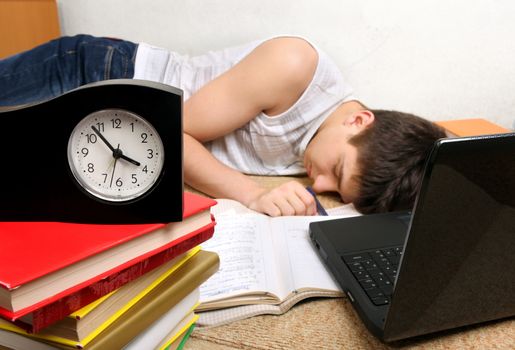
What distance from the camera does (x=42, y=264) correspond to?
15.0 inches

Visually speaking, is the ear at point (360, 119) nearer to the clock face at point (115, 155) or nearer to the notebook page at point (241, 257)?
the notebook page at point (241, 257)

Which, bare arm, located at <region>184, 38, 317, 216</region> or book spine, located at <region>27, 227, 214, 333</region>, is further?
bare arm, located at <region>184, 38, 317, 216</region>

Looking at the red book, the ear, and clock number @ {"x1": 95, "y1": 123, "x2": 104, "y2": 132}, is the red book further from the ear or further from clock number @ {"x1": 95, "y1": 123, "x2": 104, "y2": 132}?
the ear

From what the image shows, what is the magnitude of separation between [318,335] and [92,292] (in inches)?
13.1

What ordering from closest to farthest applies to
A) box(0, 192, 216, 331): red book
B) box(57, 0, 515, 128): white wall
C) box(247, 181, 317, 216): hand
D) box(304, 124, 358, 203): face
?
box(0, 192, 216, 331): red book < box(247, 181, 317, 216): hand < box(304, 124, 358, 203): face < box(57, 0, 515, 128): white wall

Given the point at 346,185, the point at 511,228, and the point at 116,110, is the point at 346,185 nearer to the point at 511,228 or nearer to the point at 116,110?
the point at 511,228

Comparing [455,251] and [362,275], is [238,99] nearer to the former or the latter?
[362,275]

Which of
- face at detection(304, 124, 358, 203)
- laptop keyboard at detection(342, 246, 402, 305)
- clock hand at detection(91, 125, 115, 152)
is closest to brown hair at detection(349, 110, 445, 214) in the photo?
face at detection(304, 124, 358, 203)

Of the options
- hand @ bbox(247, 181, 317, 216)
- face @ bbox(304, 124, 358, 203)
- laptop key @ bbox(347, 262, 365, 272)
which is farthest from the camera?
face @ bbox(304, 124, 358, 203)

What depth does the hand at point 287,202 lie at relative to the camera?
3.09 ft

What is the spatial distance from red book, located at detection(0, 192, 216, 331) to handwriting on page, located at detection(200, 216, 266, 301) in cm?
16

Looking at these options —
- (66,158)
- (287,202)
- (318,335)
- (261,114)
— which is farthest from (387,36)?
(66,158)

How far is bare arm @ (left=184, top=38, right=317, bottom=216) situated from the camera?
111cm

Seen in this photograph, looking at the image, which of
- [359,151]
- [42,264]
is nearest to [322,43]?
[359,151]
